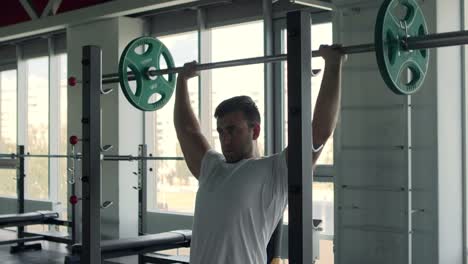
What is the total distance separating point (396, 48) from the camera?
178 centimetres

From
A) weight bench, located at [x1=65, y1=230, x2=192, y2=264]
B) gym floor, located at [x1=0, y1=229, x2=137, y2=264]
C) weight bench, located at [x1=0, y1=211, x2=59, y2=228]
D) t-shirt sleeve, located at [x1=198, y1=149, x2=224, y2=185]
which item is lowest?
gym floor, located at [x1=0, y1=229, x2=137, y2=264]

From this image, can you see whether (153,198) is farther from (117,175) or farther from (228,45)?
(228,45)

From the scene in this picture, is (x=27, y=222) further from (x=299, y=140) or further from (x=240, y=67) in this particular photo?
(x=299, y=140)

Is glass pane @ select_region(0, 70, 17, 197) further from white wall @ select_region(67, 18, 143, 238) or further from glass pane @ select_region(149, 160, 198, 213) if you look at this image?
glass pane @ select_region(149, 160, 198, 213)

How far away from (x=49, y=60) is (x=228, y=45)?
263cm

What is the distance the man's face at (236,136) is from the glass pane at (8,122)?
6.60 meters

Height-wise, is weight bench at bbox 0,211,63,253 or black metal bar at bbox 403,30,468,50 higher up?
black metal bar at bbox 403,30,468,50

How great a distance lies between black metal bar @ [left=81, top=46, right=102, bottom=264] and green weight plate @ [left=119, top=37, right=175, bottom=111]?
0.12 metres

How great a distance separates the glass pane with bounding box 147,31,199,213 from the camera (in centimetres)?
569

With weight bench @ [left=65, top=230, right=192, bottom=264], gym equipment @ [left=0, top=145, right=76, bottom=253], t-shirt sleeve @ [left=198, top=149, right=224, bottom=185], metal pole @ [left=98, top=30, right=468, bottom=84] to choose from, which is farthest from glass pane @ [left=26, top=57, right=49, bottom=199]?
t-shirt sleeve @ [left=198, top=149, right=224, bottom=185]

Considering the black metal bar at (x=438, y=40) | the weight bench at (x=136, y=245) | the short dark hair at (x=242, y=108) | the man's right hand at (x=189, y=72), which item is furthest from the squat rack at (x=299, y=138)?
the weight bench at (x=136, y=245)

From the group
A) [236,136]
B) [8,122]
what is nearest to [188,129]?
[236,136]

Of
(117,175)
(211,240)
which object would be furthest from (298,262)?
(117,175)

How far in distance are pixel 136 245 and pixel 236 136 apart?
2171 mm
